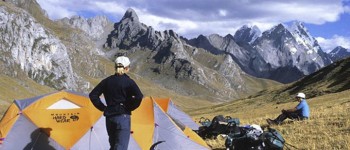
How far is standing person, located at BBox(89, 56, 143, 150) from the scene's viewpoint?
1024 centimetres

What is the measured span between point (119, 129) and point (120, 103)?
23.4 inches

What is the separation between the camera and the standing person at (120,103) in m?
10.2

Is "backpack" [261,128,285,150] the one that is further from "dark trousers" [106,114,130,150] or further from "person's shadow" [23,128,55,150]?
"person's shadow" [23,128,55,150]

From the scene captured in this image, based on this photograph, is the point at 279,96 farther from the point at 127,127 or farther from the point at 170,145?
the point at 127,127

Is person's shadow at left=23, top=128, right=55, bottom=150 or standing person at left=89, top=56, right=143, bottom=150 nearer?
standing person at left=89, top=56, right=143, bottom=150

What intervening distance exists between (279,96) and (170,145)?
260 ft

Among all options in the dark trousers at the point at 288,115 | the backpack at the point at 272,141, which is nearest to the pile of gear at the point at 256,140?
the backpack at the point at 272,141

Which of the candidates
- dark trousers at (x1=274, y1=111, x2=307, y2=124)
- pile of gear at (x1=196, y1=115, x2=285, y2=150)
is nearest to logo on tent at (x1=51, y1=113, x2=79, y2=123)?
pile of gear at (x1=196, y1=115, x2=285, y2=150)

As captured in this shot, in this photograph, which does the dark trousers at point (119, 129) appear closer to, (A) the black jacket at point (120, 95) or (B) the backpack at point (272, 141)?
(A) the black jacket at point (120, 95)

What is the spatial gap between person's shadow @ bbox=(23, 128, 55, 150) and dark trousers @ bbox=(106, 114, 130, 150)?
21.6ft

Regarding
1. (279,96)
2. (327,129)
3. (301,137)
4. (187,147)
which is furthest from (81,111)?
(279,96)

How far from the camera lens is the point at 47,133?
53.4 feet

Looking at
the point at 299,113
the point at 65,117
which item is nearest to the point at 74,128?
the point at 65,117

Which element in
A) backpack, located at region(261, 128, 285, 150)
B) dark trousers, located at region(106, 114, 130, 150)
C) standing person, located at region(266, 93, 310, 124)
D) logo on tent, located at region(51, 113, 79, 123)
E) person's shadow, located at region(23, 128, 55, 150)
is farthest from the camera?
standing person, located at region(266, 93, 310, 124)
